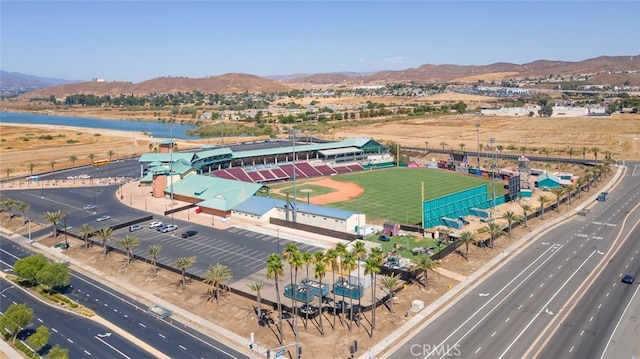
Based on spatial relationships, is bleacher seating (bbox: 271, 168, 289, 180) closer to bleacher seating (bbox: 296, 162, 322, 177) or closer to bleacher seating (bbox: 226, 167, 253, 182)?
bleacher seating (bbox: 296, 162, 322, 177)

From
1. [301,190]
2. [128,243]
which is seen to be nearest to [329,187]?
[301,190]

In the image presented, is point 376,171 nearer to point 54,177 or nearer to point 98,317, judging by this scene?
point 54,177

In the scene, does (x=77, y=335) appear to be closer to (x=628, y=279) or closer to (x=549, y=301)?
(x=549, y=301)

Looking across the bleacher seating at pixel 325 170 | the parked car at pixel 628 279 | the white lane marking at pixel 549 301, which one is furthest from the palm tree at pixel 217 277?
the bleacher seating at pixel 325 170

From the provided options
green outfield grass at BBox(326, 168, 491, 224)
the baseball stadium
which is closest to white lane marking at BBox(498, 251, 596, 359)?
the baseball stadium

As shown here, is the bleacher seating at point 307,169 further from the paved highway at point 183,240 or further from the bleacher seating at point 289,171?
the paved highway at point 183,240

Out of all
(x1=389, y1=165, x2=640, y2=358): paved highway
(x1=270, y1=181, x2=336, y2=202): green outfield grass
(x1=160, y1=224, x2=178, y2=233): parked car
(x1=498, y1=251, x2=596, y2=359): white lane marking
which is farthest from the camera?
(x1=270, y1=181, x2=336, y2=202): green outfield grass

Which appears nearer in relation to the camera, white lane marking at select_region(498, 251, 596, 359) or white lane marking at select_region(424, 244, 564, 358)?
white lane marking at select_region(498, 251, 596, 359)
